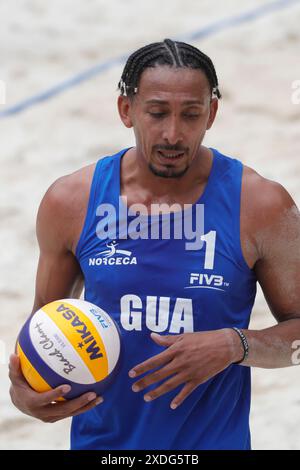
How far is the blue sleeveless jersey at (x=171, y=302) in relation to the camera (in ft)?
10.5

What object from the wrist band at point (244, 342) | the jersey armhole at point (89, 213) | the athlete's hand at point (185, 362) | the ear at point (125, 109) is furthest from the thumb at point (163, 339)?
the ear at point (125, 109)

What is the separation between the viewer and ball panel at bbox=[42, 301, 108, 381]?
10.2 ft

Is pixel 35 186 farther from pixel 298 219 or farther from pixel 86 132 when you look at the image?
pixel 298 219

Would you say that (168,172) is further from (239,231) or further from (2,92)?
(2,92)

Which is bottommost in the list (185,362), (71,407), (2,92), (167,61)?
(71,407)

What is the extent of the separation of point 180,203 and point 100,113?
4527 millimetres

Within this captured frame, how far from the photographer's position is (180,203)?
329 centimetres

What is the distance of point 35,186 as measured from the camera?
23.0 feet

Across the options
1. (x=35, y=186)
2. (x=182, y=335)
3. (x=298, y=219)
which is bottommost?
(x=182, y=335)

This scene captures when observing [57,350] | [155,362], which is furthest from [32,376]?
[155,362]

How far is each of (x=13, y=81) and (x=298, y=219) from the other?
5.34 m

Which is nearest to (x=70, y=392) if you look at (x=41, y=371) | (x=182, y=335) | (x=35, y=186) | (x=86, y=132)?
(x=41, y=371)

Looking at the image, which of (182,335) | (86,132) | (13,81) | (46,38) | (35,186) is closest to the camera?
(182,335)

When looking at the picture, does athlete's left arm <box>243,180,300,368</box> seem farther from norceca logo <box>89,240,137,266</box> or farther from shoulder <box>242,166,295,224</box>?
norceca logo <box>89,240,137,266</box>
